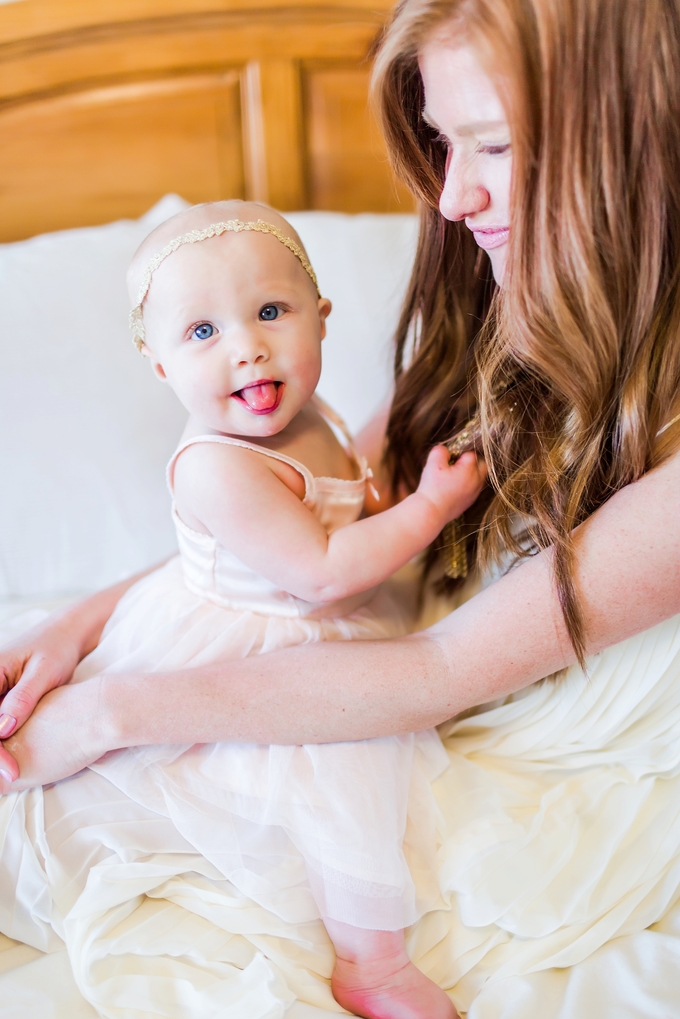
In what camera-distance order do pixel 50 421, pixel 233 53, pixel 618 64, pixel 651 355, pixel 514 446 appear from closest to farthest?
pixel 618 64
pixel 651 355
pixel 514 446
pixel 50 421
pixel 233 53

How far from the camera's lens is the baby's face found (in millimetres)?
876

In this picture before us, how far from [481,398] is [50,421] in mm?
657

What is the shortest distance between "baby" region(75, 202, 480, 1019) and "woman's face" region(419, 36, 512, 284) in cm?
19

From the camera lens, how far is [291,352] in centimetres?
91

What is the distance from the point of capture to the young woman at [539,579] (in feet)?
2.56

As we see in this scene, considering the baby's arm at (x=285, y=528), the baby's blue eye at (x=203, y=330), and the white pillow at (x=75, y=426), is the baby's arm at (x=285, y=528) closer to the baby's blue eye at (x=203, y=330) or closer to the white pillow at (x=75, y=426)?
the baby's blue eye at (x=203, y=330)

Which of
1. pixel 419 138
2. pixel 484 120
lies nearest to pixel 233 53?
pixel 419 138

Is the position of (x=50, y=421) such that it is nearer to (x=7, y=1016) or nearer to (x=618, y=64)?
(x=7, y=1016)

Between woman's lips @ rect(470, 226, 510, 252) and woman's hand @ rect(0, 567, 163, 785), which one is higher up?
woman's lips @ rect(470, 226, 510, 252)

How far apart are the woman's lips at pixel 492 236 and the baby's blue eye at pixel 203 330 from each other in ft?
0.99

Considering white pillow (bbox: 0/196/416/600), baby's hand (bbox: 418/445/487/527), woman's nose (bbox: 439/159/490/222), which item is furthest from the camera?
white pillow (bbox: 0/196/416/600)

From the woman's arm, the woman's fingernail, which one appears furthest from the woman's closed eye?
Answer: the woman's fingernail

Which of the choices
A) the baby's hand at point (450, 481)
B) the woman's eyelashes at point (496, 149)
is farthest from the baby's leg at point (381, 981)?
the woman's eyelashes at point (496, 149)

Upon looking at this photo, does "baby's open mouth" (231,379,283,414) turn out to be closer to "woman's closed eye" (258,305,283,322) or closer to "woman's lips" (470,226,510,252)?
"woman's closed eye" (258,305,283,322)
